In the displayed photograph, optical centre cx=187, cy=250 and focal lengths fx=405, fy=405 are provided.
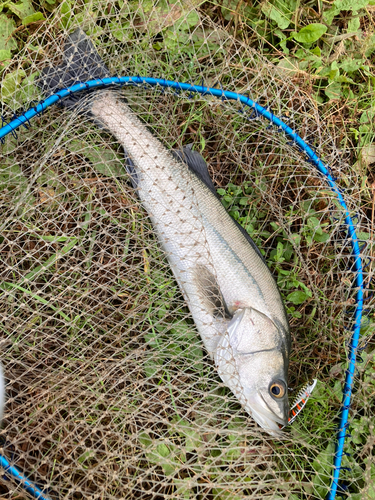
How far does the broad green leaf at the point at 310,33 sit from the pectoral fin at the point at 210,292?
7.08 feet

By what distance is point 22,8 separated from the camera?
3109 mm

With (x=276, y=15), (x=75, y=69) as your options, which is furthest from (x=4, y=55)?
(x=276, y=15)

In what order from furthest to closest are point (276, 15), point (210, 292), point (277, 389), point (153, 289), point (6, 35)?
point (276, 15) < point (6, 35) < point (153, 289) < point (210, 292) < point (277, 389)

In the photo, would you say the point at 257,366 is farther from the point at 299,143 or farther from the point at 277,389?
the point at 299,143

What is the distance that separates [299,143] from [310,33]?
1.22 m

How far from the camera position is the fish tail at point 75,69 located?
2752mm

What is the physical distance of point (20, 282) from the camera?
2725mm

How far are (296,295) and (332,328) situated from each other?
1.21 feet

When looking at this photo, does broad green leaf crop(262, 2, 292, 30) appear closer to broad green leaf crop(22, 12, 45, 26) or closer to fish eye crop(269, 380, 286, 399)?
broad green leaf crop(22, 12, 45, 26)

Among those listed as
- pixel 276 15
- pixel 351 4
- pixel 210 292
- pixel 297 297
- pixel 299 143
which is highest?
pixel 276 15

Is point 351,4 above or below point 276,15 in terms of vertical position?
below

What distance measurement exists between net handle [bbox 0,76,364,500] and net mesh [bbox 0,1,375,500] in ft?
0.23

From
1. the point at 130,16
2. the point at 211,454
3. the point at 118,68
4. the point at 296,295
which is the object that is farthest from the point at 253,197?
the point at 211,454

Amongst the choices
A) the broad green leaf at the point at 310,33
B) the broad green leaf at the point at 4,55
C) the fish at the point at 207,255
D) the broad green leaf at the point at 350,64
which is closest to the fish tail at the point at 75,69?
the fish at the point at 207,255
